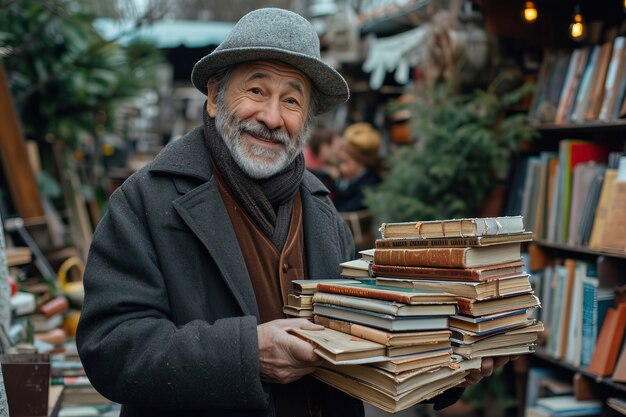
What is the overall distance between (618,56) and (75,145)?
5.56 meters

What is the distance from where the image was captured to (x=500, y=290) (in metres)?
1.92

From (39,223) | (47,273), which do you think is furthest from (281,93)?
(39,223)

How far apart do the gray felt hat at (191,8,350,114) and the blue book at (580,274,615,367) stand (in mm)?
2394

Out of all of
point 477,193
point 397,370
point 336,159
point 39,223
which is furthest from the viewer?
point 336,159

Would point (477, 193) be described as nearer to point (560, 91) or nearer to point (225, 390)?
point (560, 91)

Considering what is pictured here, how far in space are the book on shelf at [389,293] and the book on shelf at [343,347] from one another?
0.40 ft

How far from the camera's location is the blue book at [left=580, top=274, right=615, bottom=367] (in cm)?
390

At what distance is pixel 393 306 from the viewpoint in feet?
5.88

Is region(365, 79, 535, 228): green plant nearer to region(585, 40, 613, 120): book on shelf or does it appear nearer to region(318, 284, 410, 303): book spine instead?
region(585, 40, 613, 120): book on shelf

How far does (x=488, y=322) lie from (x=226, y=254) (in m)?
0.74

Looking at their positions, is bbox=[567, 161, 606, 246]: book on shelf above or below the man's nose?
below

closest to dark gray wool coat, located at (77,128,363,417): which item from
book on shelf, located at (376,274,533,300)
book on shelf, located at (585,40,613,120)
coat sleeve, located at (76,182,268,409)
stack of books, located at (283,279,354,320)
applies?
coat sleeve, located at (76,182,268,409)

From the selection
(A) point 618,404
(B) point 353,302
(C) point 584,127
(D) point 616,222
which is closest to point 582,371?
(A) point 618,404

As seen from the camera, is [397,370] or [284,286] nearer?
[397,370]
